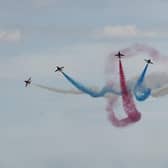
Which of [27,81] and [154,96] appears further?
[27,81]

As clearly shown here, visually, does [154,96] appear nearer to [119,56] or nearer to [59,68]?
[119,56]

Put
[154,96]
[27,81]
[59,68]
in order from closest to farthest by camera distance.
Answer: [154,96], [59,68], [27,81]

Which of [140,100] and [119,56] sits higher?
[119,56]

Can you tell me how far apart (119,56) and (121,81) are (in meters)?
3.94

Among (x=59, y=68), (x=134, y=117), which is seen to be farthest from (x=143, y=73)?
(x=59, y=68)

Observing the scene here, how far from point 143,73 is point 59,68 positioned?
43.6 ft

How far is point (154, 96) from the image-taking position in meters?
62.7

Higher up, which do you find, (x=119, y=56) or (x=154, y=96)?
(x=119, y=56)

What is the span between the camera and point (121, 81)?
214ft

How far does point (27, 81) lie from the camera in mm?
76625

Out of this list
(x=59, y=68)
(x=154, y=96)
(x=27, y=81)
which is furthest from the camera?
(x=27, y=81)

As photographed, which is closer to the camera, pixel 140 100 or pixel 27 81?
pixel 140 100

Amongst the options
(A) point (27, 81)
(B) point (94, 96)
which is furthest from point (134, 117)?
(A) point (27, 81)

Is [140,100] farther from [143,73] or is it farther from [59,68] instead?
[59,68]
